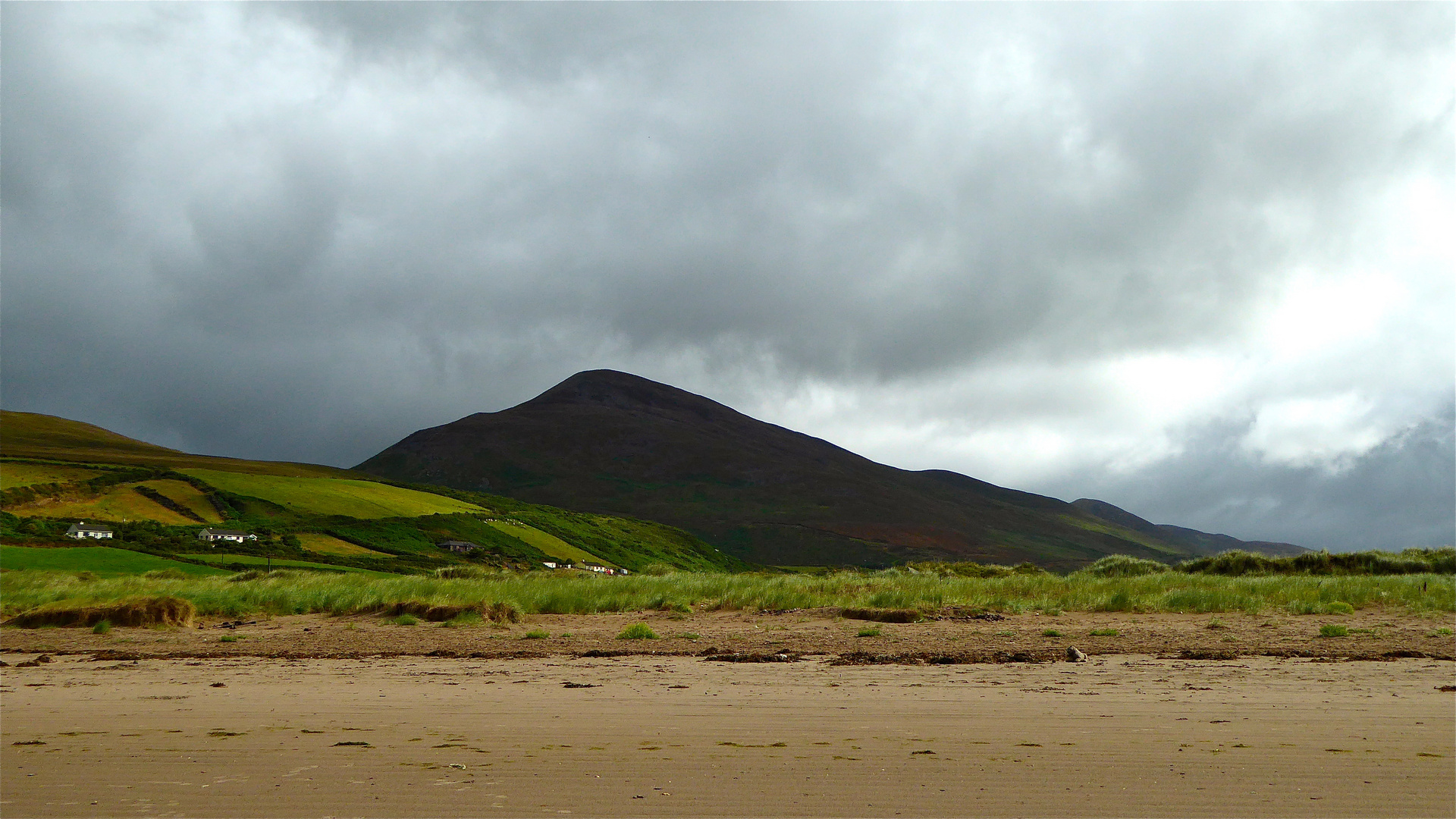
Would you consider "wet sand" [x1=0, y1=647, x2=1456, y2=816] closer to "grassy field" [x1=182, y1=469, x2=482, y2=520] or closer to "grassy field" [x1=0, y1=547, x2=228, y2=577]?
"grassy field" [x1=0, y1=547, x2=228, y2=577]

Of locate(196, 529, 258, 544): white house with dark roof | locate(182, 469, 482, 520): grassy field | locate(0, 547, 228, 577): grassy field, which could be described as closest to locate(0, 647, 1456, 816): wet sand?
locate(0, 547, 228, 577): grassy field

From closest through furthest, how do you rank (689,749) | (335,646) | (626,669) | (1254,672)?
(689,749)
(1254,672)
(626,669)
(335,646)

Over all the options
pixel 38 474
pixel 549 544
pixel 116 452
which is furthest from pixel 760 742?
pixel 116 452

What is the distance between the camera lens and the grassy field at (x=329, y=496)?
326 feet

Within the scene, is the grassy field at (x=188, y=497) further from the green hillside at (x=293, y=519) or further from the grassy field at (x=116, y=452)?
the grassy field at (x=116, y=452)

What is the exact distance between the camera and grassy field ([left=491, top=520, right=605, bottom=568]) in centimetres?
11044

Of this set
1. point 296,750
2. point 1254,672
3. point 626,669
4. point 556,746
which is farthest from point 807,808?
point 1254,672

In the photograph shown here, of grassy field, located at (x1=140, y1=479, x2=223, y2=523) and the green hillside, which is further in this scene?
grassy field, located at (x1=140, y1=479, x2=223, y2=523)

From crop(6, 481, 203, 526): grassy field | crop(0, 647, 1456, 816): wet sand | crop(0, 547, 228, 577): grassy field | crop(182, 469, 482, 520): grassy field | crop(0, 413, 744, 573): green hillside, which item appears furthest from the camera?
crop(182, 469, 482, 520): grassy field

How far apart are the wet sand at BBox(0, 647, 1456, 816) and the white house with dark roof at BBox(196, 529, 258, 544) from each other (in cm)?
7102

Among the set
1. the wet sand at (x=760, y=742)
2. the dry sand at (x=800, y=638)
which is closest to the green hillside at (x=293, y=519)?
the dry sand at (x=800, y=638)

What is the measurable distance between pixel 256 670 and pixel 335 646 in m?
2.69

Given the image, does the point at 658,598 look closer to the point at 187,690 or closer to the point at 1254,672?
the point at 187,690

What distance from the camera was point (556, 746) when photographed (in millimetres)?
7164
